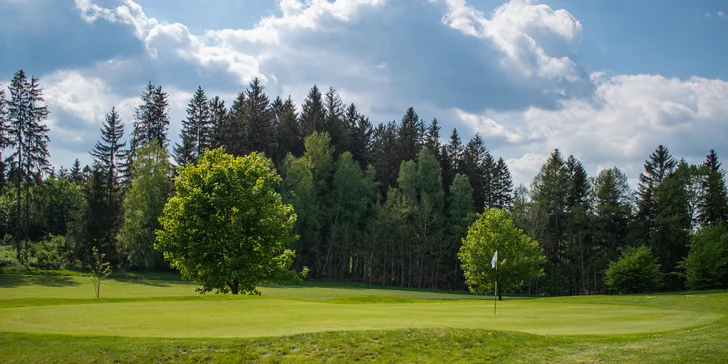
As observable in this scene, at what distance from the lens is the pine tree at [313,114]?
9207 centimetres

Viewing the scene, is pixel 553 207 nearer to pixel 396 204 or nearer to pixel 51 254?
pixel 396 204

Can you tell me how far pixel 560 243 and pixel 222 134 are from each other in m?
54.1

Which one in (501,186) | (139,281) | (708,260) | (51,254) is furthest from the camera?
(501,186)

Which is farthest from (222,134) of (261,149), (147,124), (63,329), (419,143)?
(63,329)

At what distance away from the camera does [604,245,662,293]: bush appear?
213ft

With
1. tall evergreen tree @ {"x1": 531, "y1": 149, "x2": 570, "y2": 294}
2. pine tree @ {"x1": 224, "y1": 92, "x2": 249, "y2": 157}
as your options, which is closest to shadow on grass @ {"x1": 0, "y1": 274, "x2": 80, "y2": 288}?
pine tree @ {"x1": 224, "y1": 92, "x2": 249, "y2": 157}

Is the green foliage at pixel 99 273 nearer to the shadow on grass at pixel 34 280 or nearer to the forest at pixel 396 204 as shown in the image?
the shadow on grass at pixel 34 280

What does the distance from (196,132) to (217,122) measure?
349 centimetres

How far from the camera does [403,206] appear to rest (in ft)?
265

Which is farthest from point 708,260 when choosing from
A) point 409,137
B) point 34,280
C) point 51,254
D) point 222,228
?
point 51,254

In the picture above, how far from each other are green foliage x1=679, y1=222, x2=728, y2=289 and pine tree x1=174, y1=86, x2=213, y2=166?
215 ft

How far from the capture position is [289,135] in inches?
3580

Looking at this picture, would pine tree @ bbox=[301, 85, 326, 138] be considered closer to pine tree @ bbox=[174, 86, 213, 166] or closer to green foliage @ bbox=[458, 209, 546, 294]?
pine tree @ bbox=[174, 86, 213, 166]

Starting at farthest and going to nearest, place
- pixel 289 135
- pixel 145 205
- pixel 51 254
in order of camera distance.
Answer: pixel 289 135 → pixel 145 205 → pixel 51 254
